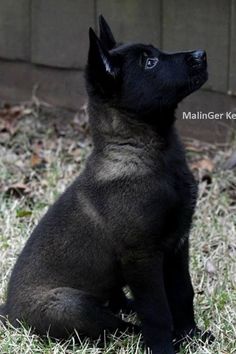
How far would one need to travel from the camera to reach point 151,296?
150 inches

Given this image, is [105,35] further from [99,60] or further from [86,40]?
[86,40]

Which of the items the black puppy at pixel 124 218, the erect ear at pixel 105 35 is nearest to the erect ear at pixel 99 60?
the black puppy at pixel 124 218

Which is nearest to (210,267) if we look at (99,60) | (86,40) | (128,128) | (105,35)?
(128,128)

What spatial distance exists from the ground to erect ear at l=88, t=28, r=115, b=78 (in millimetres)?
1188

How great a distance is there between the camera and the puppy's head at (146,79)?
388cm

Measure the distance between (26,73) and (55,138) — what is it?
2.24ft

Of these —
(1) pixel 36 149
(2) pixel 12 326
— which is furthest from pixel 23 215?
(2) pixel 12 326

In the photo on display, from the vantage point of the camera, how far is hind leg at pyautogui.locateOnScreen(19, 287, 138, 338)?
394 cm

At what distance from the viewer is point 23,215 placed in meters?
5.55

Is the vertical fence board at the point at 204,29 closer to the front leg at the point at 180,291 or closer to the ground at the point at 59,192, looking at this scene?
the ground at the point at 59,192

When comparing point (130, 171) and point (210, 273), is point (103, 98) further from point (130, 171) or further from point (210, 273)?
point (210, 273)

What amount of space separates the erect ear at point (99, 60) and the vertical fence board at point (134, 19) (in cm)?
266

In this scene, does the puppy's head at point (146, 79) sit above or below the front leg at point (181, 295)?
above

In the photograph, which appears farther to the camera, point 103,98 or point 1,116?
point 1,116
